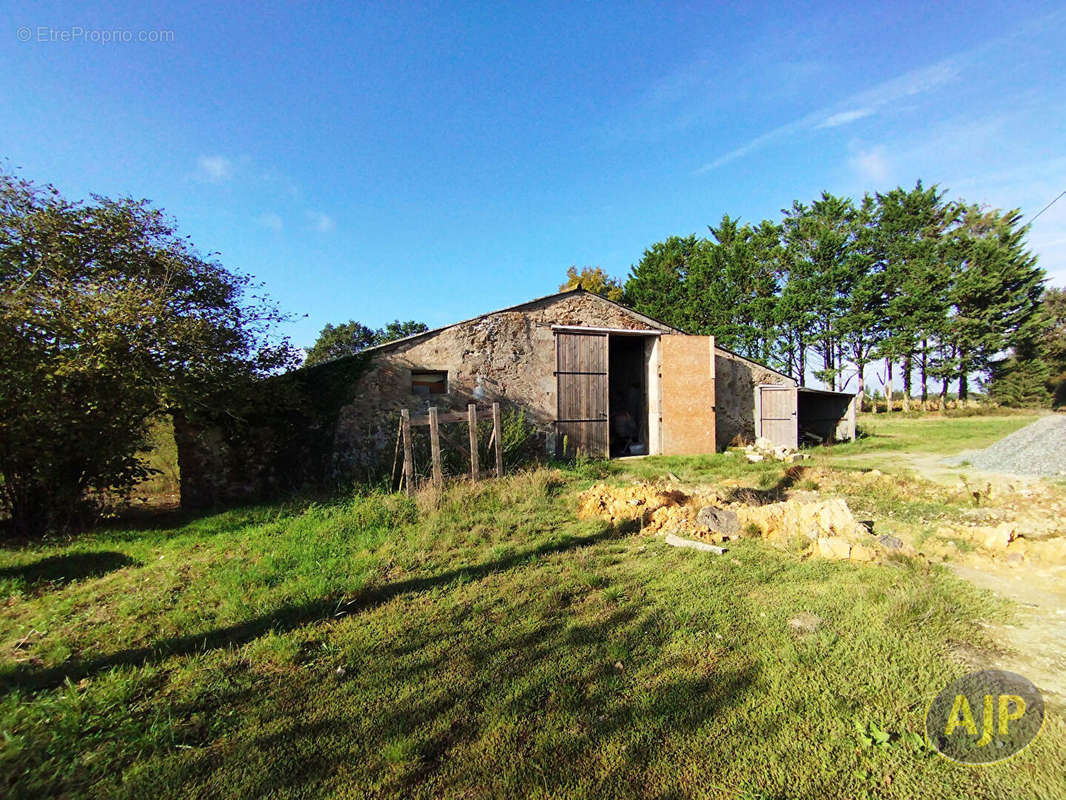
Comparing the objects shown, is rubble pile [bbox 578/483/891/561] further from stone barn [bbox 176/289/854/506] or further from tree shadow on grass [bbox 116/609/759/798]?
stone barn [bbox 176/289/854/506]

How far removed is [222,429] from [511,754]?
322 inches

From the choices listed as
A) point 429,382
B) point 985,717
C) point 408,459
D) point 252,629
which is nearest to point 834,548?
point 985,717

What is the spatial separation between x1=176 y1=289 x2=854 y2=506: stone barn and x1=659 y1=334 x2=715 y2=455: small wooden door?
0.03 meters

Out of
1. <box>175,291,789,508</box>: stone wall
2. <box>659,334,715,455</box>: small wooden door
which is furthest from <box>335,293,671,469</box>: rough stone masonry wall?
<box>659,334,715,455</box>: small wooden door

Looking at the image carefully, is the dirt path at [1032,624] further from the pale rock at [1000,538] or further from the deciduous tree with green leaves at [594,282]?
the deciduous tree with green leaves at [594,282]

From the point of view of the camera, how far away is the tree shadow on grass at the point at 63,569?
434cm

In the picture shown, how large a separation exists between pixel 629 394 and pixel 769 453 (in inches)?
184

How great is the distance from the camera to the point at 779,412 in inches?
558

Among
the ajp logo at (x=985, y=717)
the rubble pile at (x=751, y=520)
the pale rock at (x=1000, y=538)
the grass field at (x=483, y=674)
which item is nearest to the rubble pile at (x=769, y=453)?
the rubble pile at (x=751, y=520)

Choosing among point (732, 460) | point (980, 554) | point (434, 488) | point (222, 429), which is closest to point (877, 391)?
point (732, 460)

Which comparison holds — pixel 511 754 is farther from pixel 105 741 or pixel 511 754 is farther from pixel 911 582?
pixel 911 582

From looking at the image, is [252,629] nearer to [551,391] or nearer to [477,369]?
[477,369]

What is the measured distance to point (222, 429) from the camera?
798cm

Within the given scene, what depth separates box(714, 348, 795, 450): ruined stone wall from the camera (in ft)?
44.9
